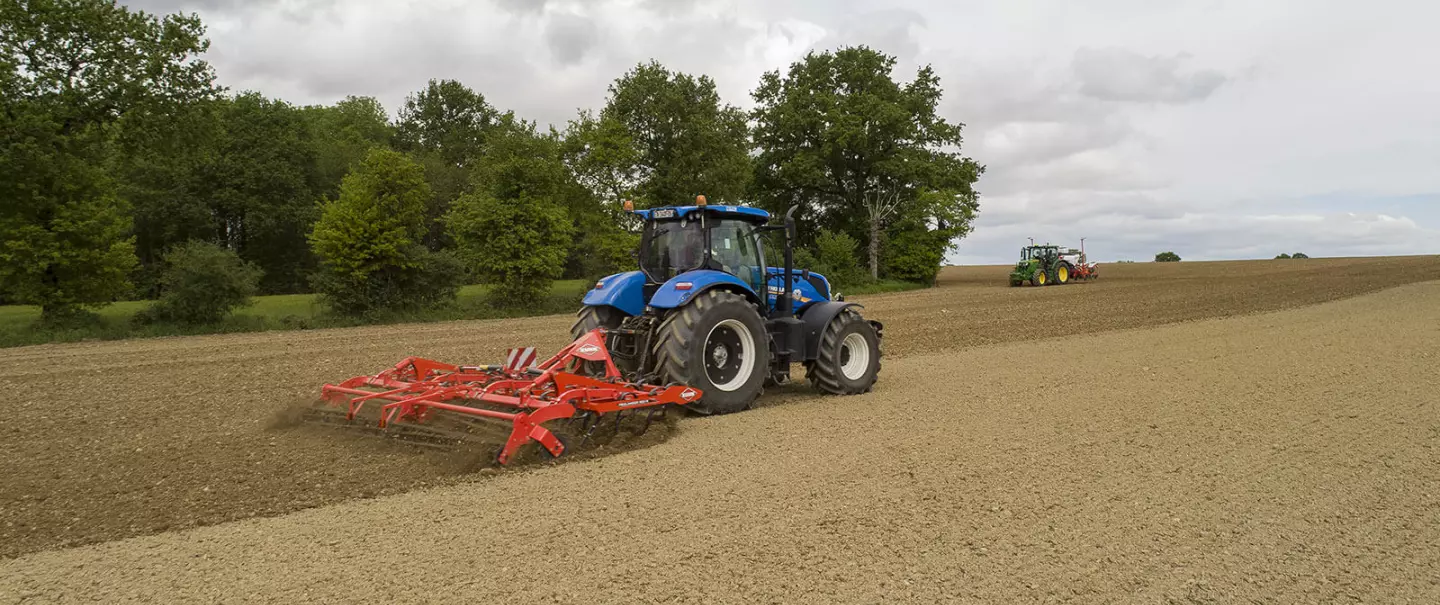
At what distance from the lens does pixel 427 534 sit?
13.8 ft

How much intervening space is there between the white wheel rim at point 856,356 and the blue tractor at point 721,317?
0.03ft

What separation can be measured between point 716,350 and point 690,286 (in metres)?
0.67

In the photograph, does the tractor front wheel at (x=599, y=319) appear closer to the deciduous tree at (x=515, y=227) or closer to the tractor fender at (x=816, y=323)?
the tractor fender at (x=816, y=323)

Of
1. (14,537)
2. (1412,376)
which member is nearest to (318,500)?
(14,537)

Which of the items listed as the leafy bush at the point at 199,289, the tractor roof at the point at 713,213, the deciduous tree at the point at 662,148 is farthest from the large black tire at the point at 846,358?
the deciduous tree at the point at 662,148

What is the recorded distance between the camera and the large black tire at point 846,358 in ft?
27.7

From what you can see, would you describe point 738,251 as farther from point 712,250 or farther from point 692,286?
point 692,286

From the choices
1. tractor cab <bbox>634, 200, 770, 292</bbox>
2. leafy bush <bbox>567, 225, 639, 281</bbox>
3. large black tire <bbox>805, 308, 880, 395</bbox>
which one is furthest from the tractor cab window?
leafy bush <bbox>567, 225, 639, 281</bbox>

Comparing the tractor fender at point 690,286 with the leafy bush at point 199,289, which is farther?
the leafy bush at point 199,289

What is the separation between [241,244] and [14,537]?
120 feet

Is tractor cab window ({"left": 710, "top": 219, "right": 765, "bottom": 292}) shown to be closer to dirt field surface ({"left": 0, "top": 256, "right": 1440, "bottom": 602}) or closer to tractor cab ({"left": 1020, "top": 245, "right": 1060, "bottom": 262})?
dirt field surface ({"left": 0, "top": 256, "right": 1440, "bottom": 602})

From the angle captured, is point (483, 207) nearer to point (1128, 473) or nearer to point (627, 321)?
point (627, 321)

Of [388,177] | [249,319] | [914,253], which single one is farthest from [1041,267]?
[249,319]

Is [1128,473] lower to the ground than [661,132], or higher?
lower
